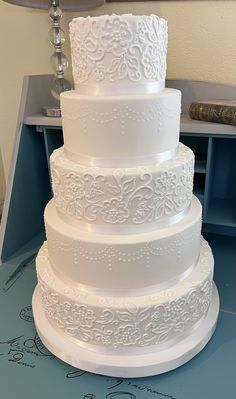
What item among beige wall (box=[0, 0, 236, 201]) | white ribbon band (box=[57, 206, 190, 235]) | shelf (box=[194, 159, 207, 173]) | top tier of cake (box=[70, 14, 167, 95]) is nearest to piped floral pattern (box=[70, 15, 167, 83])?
top tier of cake (box=[70, 14, 167, 95])

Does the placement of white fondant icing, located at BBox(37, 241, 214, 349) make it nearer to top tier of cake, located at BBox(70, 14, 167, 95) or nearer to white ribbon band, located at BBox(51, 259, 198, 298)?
white ribbon band, located at BBox(51, 259, 198, 298)

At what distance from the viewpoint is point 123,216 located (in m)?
0.76

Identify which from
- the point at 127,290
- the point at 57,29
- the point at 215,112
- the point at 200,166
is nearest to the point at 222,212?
the point at 200,166

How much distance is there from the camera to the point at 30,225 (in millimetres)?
1384

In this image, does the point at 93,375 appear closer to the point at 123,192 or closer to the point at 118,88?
the point at 123,192

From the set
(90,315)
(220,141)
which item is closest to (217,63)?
(220,141)

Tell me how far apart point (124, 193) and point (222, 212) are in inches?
24.6

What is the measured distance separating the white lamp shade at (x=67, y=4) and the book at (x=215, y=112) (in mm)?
552

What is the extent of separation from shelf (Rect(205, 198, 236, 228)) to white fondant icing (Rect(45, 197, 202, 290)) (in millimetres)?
355

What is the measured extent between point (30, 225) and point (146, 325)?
29.5 inches

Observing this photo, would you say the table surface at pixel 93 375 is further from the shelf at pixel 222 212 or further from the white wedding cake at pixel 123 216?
the shelf at pixel 222 212

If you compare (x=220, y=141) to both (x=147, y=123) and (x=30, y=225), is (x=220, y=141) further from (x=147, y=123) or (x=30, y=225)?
(x=30, y=225)

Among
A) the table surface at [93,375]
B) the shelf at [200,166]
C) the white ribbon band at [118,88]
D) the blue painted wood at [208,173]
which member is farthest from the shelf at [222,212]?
the white ribbon band at [118,88]

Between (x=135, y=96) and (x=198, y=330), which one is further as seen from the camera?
(x=198, y=330)
